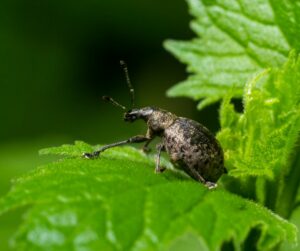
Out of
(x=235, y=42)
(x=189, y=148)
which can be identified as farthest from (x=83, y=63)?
(x=189, y=148)

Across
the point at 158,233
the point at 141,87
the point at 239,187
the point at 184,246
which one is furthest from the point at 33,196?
the point at 141,87

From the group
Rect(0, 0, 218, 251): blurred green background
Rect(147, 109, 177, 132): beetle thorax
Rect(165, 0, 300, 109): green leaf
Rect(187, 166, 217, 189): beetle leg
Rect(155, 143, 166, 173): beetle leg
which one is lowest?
Rect(0, 0, 218, 251): blurred green background

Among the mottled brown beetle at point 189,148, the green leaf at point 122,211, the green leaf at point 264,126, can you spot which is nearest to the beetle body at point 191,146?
the mottled brown beetle at point 189,148

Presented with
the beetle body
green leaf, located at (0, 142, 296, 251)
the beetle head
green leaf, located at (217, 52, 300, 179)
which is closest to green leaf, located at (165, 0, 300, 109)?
green leaf, located at (217, 52, 300, 179)

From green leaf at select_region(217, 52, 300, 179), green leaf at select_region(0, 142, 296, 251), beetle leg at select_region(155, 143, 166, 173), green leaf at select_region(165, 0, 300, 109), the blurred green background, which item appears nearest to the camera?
green leaf at select_region(0, 142, 296, 251)

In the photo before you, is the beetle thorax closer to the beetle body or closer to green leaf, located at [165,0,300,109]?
the beetle body

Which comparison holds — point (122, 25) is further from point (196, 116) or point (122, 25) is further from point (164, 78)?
point (196, 116)

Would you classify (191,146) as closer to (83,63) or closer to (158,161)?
(158,161)
